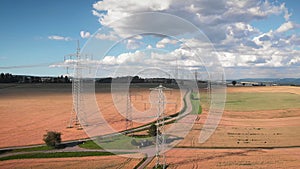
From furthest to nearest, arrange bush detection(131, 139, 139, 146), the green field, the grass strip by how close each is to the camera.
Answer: the green field
bush detection(131, 139, 139, 146)
the grass strip

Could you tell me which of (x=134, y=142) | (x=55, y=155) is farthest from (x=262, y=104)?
(x=55, y=155)

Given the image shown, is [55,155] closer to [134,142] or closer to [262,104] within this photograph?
[134,142]

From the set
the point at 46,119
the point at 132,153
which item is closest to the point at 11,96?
the point at 46,119

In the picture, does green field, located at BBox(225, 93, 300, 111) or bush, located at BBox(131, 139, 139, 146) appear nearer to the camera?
bush, located at BBox(131, 139, 139, 146)

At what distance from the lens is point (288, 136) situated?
39656 mm

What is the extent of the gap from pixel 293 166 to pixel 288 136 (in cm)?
1481

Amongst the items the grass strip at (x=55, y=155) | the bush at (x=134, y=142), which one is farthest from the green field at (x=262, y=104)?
the grass strip at (x=55, y=155)

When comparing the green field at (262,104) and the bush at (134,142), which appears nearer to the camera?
the bush at (134,142)

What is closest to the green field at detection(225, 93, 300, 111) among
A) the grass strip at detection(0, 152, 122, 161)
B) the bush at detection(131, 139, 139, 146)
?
the bush at detection(131, 139, 139, 146)

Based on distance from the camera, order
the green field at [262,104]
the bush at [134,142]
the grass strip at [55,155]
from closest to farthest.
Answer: the grass strip at [55,155], the bush at [134,142], the green field at [262,104]

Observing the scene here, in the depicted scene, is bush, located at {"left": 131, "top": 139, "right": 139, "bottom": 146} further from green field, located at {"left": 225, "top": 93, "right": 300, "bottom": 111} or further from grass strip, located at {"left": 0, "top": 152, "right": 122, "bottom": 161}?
green field, located at {"left": 225, "top": 93, "right": 300, "bottom": 111}

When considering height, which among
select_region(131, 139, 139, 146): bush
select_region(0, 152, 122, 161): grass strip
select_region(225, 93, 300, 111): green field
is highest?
select_region(225, 93, 300, 111): green field

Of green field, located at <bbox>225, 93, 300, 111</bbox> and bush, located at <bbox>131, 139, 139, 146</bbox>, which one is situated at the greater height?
green field, located at <bbox>225, 93, 300, 111</bbox>

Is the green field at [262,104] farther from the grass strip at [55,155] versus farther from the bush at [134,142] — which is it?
the grass strip at [55,155]
